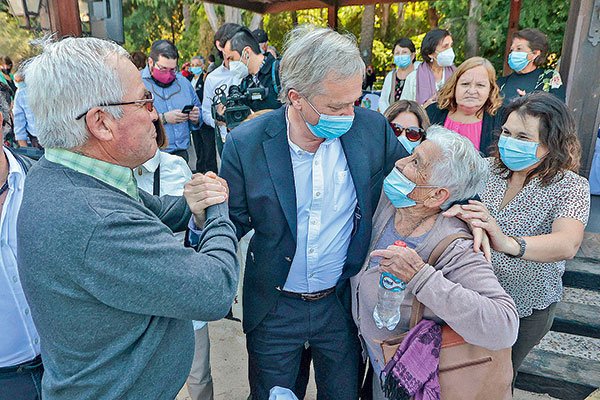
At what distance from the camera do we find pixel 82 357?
1157mm

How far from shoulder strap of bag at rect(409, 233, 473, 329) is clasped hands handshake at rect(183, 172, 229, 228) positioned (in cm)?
79

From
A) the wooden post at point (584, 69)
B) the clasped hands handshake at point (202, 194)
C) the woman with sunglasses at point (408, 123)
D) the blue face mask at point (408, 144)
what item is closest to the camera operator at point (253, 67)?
the woman with sunglasses at point (408, 123)

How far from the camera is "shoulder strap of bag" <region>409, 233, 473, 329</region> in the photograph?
1.60 meters

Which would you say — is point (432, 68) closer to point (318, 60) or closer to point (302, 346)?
point (318, 60)

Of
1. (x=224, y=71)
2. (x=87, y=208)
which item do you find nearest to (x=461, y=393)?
(x=87, y=208)

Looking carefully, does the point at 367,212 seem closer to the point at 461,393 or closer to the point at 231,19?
the point at 461,393

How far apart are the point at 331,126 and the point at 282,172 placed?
27 centimetres

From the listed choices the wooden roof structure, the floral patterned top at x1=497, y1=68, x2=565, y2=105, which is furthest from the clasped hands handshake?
the wooden roof structure

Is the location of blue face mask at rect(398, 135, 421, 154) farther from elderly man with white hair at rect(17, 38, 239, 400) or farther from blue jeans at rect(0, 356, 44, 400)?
blue jeans at rect(0, 356, 44, 400)

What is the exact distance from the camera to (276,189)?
5.74 feet

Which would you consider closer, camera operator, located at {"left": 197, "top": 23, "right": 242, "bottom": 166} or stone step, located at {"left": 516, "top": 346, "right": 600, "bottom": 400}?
stone step, located at {"left": 516, "top": 346, "right": 600, "bottom": 400}

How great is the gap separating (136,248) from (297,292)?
1.02 metres

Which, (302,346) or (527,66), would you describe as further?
(527,66)

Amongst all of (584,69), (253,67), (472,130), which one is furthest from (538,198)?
(253,67)
